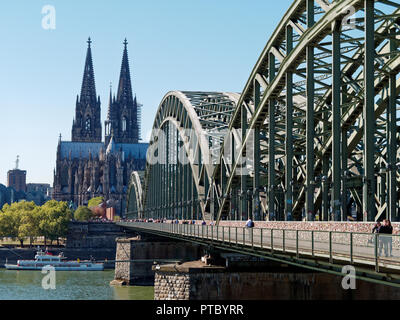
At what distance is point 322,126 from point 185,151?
117ft

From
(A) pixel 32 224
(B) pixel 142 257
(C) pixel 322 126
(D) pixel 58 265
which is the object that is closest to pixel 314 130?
(C) pixel 322 126

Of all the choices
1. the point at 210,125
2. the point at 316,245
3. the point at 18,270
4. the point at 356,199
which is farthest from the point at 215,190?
the point at 18,270

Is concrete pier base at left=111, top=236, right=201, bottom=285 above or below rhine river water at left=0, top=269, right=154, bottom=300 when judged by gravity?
above

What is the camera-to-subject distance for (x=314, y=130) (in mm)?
46000

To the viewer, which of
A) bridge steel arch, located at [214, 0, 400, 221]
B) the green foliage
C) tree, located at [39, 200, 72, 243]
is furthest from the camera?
tree, located at [39, 200, 72, 243]

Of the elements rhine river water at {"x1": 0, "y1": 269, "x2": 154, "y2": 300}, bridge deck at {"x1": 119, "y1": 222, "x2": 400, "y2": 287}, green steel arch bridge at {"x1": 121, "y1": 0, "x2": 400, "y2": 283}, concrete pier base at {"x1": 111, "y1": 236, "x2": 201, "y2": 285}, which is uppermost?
green steel arch bridge at {"x1": 121, "y1": 0, "x2": 400, "y2": 283}

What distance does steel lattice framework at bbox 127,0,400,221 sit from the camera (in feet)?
120

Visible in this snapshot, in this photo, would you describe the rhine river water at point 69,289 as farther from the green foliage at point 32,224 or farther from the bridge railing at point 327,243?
the green foliage at point 32,224

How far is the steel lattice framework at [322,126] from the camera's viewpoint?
3666 cm

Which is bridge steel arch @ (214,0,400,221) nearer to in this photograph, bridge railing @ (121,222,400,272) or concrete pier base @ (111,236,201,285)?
bridge railing @ (121,222,400,272)

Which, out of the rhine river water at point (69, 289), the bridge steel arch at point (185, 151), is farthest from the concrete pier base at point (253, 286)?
the rhine river water at point (69, 289)

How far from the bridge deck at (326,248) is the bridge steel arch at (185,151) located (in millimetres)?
32401

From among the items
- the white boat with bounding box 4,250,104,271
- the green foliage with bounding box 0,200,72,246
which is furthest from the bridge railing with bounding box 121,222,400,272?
the green foliage with bounding box 0,200,72,246

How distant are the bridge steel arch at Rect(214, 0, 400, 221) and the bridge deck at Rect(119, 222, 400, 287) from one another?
4.12m
